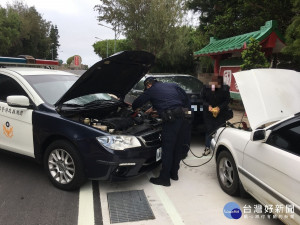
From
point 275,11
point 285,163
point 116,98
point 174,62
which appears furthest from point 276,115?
point 174,62

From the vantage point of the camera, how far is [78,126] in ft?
12.3

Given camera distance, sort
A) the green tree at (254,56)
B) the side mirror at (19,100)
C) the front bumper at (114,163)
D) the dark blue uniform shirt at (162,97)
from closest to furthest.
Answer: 1. the front bumper at (114,163)
2. the side mirror at (19,100)
3. the dark blue uniform shirt at (162,97)
4. the green tree at (254,56)

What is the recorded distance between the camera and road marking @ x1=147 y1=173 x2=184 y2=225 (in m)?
3.31

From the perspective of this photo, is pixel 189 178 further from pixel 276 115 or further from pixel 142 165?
pixel 276 115

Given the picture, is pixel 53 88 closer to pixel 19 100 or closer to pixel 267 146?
pixel 19 100

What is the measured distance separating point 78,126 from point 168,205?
151 centimetres

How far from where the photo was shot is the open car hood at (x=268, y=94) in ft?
11.3

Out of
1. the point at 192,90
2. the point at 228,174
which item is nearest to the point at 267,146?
the point at 228,174

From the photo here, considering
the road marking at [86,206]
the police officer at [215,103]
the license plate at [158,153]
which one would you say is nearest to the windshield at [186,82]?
the police officer at [215,103]

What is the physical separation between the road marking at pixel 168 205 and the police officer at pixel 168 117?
6.5 inches

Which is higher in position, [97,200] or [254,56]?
[254,56]

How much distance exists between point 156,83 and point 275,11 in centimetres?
733

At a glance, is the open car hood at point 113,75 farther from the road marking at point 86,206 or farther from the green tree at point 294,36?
the green tree at point 294,36

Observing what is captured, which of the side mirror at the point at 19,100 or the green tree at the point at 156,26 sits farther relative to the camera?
the green tree at the point at 156,26
